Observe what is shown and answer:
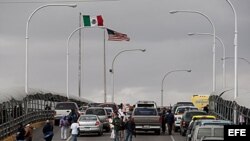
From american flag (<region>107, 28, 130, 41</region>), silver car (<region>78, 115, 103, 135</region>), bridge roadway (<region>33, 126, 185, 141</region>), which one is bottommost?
bridge roadway (<region>33, 126, 185, 141</region>)

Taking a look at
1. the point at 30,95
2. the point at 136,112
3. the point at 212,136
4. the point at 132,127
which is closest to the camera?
the point at 212,136

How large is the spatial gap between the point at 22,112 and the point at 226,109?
13.9 meters

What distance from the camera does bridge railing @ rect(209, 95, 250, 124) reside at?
39.4 m

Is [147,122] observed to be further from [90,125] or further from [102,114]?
[102,114]

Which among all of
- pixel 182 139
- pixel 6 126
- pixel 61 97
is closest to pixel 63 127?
pixel 6 126

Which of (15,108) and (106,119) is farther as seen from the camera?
(106,119)

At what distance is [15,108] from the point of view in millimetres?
46938

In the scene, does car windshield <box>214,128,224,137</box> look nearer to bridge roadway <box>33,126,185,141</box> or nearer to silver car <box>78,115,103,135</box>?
bridge roadway <box>33,126,185,141</box>

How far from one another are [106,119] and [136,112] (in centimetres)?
265

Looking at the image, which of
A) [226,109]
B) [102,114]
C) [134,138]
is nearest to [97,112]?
[102,114]

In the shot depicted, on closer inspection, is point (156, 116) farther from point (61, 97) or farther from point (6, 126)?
point (61, 97)

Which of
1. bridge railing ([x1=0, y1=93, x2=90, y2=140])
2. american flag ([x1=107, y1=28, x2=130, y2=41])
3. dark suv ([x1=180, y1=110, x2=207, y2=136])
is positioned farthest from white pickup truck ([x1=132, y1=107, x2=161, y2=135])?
american flag ([x1=107, y1=28, x2=130, y2=41])

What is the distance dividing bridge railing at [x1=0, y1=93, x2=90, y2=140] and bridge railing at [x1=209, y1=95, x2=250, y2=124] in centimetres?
1263

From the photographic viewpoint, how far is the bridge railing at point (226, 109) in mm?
39375
